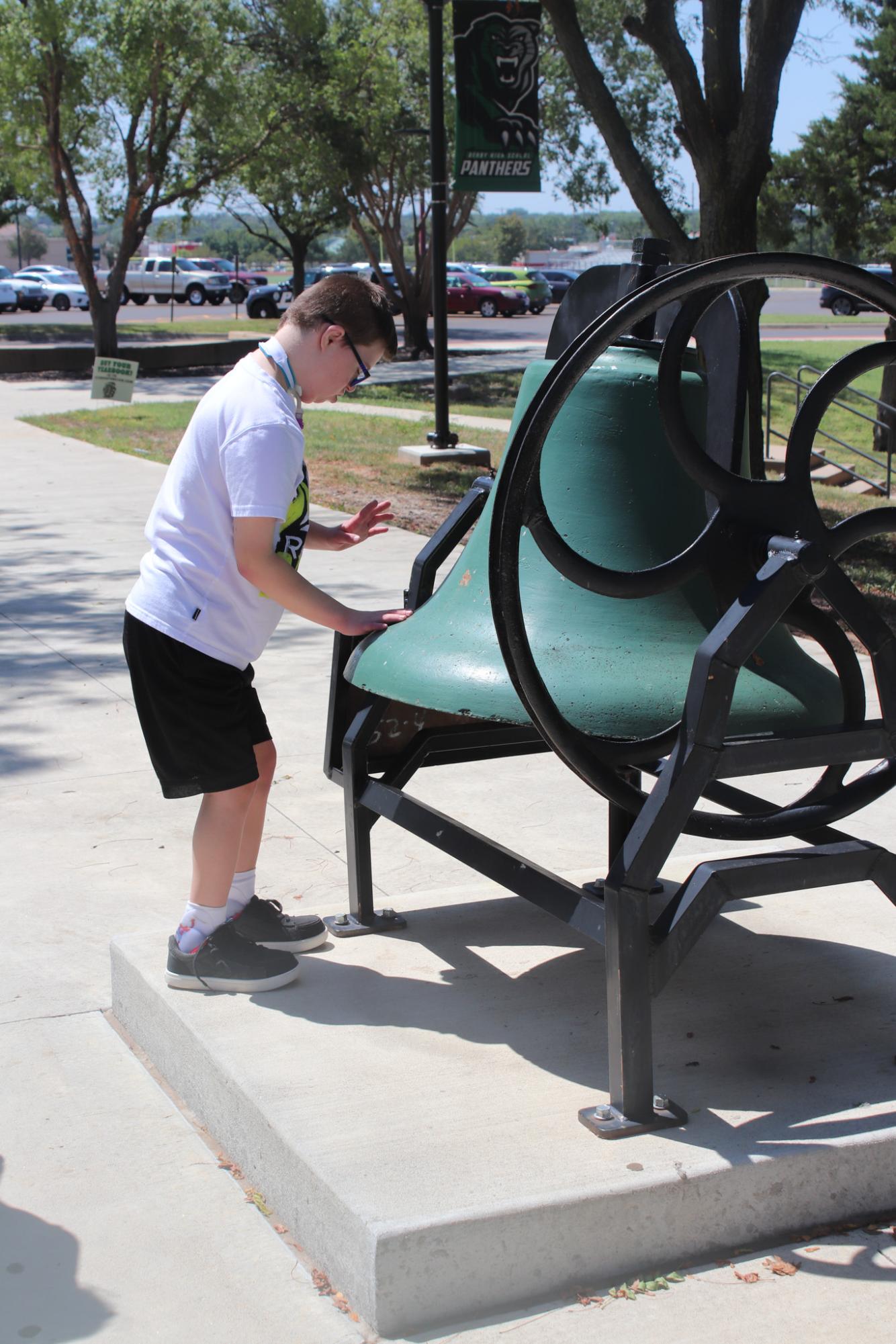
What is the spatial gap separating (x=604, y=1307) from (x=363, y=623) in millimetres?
1301

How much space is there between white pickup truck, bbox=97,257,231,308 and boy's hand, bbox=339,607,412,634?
54976 mm

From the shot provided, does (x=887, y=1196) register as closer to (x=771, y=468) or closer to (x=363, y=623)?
(x=363, y=623)

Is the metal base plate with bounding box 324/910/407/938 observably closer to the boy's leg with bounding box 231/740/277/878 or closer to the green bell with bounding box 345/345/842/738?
the boy's leg with bounding box 231/740/277/878

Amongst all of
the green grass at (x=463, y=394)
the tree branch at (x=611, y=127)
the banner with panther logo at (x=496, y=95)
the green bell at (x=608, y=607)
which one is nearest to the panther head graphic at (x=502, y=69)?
the banner with panther logo at (x=496, y=95)

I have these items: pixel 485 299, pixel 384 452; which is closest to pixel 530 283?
pixel 485 299

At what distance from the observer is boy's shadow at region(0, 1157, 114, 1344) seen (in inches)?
83.5

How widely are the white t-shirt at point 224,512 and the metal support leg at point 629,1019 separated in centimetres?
88

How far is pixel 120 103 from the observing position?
72.1 feet

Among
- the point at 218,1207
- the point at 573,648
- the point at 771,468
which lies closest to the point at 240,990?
the point at 218,1207

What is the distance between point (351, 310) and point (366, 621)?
60cm

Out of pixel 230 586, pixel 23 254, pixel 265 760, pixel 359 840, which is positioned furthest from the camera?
pixel 23 254

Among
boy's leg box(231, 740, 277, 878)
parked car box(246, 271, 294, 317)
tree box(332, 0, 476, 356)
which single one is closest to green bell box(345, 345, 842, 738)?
boy's leg box(231, 740, 277, 878)

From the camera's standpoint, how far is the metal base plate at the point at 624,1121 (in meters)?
2.41

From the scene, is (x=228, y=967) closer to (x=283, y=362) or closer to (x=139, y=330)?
(x=283, y=362)
